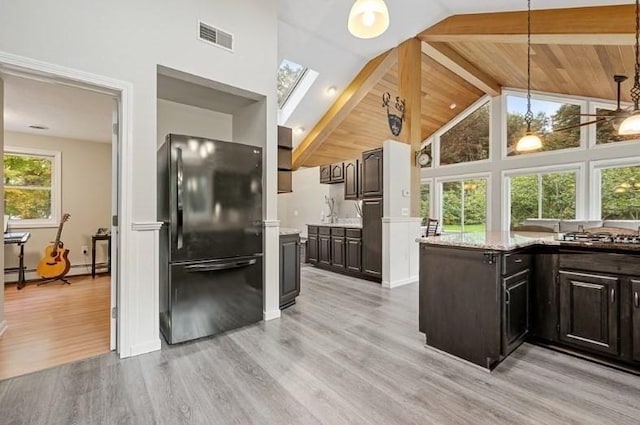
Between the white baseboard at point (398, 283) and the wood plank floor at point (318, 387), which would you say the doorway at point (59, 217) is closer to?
the wood plank floor at point (318, 387)

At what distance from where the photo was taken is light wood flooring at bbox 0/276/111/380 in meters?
2.44

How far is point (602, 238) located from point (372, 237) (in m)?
3.05

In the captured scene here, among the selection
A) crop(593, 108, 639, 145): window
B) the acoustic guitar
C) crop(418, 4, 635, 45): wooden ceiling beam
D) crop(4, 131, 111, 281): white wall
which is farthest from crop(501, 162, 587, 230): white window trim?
the acoustic guitar

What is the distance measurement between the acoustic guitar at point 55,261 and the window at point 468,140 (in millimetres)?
8848

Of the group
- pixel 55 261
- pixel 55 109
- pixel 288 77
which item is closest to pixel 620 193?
pixel 288 77

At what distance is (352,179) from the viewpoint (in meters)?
5.93

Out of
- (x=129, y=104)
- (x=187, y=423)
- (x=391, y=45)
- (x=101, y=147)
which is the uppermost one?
(x=391, y=45)

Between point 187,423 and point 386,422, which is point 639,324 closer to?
point 386,422

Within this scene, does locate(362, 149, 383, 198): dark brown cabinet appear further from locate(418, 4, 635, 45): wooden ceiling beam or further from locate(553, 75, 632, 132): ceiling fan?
locate(553, 75, 632, 132): ceiling fan

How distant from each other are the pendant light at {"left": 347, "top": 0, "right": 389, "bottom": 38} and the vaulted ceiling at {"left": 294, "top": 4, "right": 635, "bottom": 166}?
3.17 m

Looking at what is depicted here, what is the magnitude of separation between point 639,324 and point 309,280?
3.94 metres

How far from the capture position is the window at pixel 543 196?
6613mm

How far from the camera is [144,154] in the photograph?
8.32 feet

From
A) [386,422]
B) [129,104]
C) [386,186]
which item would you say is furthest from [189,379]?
[386,186]
